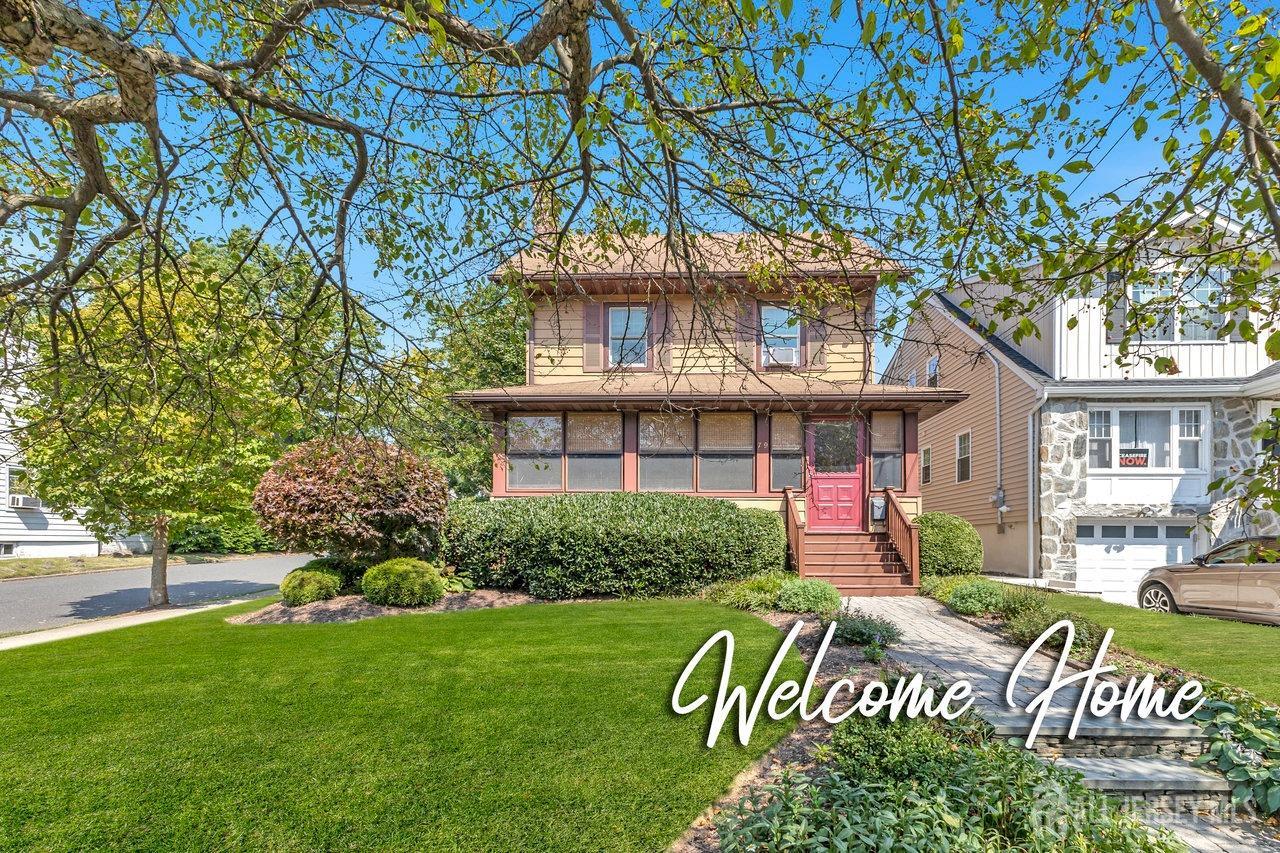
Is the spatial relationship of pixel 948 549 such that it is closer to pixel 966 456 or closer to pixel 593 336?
pixel 966 456

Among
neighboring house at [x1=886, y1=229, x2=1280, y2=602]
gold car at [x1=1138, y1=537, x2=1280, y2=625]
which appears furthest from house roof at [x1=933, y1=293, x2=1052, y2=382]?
gold car at [x1=1138, y1=537, x2=1280, y2=625]

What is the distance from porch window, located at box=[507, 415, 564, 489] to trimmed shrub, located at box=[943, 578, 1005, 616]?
7.41 metres

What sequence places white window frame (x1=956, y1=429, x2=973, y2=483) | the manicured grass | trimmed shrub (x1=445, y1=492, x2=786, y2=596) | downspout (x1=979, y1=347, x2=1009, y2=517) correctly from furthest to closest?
white window frame (x1=956, y1=429, x2=973, y2=483)
the manicured grass
downspout (x1=979, y1=347, x2=1009, y2=517)
trimmed shrub (x1=445, y1=492, x2=786, y2=596)

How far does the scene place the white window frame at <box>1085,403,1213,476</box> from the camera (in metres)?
12.9

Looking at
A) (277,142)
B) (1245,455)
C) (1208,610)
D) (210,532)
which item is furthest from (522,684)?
(210,532)

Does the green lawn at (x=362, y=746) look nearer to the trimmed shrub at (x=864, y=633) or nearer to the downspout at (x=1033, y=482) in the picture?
the trimmed shrub at (x=864, y=633)

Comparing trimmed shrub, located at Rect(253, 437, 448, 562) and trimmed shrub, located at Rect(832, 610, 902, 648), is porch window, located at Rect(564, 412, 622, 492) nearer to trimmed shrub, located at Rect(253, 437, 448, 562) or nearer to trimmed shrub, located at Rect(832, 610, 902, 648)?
trimmed shrub, located at Rect(253, 437, 448, 562)

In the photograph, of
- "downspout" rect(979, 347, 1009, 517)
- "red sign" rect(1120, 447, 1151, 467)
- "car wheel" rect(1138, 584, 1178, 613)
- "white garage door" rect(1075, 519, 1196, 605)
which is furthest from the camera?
"downspout" rect(979, 347, 1009, 517)

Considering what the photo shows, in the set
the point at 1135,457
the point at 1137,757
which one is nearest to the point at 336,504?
the point at 1137,757

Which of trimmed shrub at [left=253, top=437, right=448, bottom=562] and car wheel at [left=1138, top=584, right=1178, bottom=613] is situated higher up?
trimmed shrub at [left=253, top=437, right=448, bottom=562]

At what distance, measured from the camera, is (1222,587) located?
8992mm

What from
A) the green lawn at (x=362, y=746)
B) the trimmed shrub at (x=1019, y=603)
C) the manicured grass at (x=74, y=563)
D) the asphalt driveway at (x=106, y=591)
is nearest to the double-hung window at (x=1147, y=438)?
the trimmed shrub at (x=1019, y=603)

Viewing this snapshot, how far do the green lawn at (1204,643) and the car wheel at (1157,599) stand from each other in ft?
2.14

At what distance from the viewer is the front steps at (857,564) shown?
1111 centimetres
